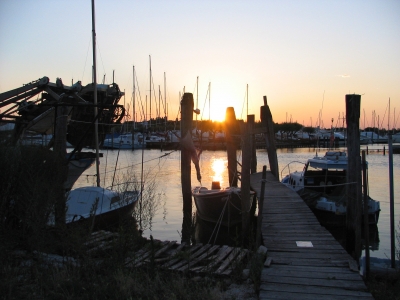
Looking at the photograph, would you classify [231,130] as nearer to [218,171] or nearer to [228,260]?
[228,260]

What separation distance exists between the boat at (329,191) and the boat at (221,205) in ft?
8.11

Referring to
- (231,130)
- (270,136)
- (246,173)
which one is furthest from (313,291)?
(270,136)

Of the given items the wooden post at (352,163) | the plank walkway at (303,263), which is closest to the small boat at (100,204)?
the plank walkway at (303,263)

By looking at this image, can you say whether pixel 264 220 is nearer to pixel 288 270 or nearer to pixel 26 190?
pixel 288 270

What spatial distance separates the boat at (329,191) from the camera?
15.8 metres

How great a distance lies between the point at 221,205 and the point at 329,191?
17.4ft

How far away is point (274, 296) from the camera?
22.3 ft

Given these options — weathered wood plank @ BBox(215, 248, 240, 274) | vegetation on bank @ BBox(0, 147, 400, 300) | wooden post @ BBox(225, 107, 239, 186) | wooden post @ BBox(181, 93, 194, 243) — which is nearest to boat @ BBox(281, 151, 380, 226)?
wooden post @ BBox(225, 107, 239, 186)

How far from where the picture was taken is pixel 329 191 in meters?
17.8

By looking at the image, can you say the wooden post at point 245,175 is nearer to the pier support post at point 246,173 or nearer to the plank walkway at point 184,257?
the pier support post at point 246,173

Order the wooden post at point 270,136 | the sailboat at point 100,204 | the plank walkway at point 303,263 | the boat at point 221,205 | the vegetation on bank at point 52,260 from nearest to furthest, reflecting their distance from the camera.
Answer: the vegetation on bank at point 52,260
the plank walkway at point 303,263
the sailboat at point 100,204
the boat at point 221,205
the wooden post at point 270,136

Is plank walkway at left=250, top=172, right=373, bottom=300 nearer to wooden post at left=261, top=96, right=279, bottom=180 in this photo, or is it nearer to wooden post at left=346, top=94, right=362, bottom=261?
wooden post at left=346, top=94, right=362, bottom=261

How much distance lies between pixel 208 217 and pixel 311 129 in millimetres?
133277

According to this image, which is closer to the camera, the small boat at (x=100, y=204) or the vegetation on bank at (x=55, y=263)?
the vegetation on bank at (x=55, y=263)
